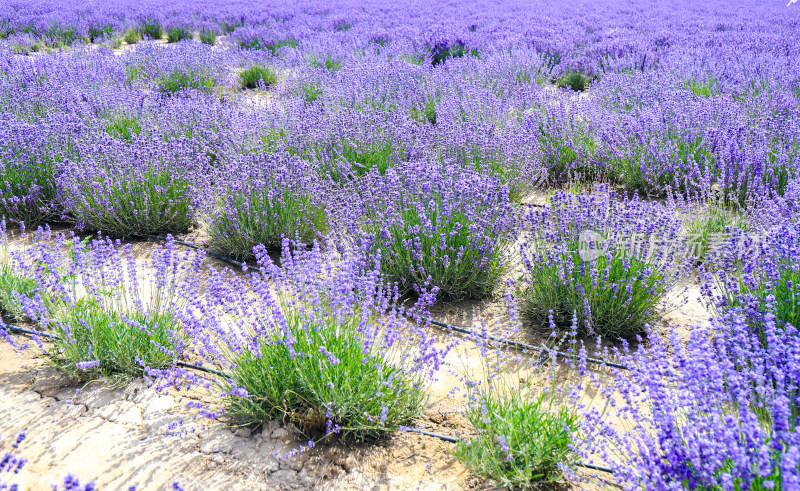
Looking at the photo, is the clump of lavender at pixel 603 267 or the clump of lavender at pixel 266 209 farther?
the clump of lavender at pixel 266 209

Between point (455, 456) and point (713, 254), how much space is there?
2.30 m

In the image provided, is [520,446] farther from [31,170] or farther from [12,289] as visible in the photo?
[31,170]

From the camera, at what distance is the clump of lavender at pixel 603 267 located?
2.88 m

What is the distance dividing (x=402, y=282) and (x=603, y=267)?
114 cm

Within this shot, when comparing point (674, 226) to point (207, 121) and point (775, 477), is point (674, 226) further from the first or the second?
point (207, 121)

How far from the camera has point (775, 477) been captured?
1.36 meters

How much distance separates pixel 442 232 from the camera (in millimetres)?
3312

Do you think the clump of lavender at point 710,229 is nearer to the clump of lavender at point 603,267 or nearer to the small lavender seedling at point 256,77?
the clump of lavender at point 603,267

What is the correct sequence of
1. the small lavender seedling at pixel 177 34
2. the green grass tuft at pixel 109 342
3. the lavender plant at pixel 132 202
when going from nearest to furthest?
the green grass tuft at pixel 109 342
the lavender plant at pixel 132 202
the small lavender seedling at pixel 177 34

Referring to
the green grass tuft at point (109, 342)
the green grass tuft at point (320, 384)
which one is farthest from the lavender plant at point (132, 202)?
the green grass tuft at point (320, 384)

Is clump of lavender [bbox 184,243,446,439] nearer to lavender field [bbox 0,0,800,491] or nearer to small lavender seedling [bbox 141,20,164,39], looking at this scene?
lavender field [bbox 0,0,800,491]

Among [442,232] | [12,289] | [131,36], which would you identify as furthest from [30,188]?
[131,36]

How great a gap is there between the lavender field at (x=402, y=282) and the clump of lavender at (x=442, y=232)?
24mm

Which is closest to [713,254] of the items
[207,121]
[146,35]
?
[207,121]
